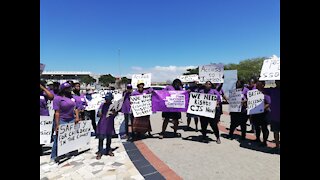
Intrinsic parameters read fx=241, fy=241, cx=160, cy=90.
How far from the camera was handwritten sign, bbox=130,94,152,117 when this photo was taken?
7.39 m

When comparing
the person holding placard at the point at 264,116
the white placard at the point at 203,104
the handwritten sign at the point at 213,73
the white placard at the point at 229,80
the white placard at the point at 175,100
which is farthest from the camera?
the white placard at the point at 229,80

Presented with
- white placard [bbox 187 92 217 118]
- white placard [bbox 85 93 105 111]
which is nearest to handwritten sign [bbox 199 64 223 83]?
white placard [bbox 187 92 217 118]

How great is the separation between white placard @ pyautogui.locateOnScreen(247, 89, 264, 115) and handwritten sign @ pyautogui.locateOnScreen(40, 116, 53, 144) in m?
5.29

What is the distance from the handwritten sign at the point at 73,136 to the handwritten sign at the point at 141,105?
1.52 m

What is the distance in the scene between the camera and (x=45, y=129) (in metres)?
6.08

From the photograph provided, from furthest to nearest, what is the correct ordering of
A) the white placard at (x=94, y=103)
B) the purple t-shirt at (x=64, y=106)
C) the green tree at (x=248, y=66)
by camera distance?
the green tree at (x=248, y=66), the white placard at (x=94, y=103), the purple t-shirt at (x=64, y=106)

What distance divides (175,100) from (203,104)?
101 cm

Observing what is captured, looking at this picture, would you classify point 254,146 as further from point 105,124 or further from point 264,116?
point 105,124

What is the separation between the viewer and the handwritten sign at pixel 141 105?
7387mm

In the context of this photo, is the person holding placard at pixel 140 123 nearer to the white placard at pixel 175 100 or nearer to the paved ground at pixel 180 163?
the paved ground at pixel 180 163

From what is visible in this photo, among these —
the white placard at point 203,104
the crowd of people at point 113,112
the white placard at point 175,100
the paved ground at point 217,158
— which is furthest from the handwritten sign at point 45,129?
the white placard at point 203,104

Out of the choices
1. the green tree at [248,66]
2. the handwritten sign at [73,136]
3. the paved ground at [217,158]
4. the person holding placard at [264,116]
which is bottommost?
the paved ground at [217,158]
